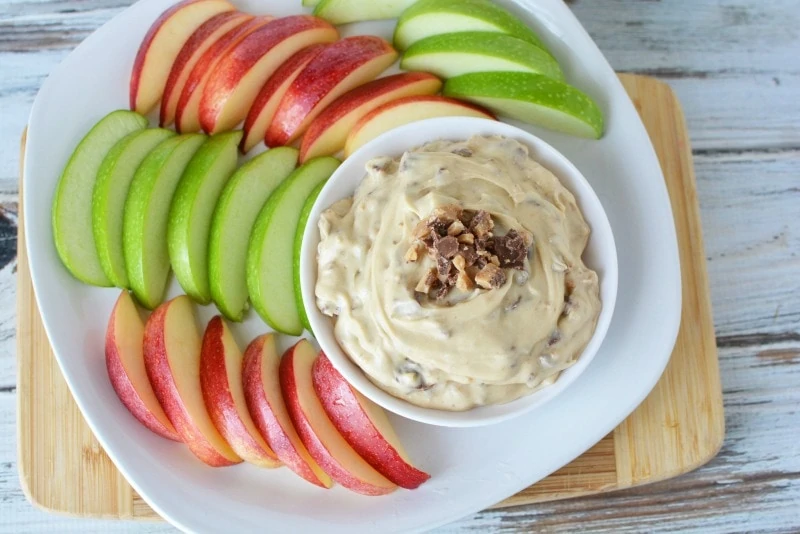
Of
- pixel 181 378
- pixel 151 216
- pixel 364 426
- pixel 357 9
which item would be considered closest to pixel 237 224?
pixel 151 216

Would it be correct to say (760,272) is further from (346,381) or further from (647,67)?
(346,381)

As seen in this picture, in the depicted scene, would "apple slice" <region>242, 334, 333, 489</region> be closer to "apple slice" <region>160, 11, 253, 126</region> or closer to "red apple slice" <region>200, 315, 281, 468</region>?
"red apple slice" <region>200, 315, 281, 468</region>

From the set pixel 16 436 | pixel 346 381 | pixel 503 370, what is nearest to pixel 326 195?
pixel 346 381

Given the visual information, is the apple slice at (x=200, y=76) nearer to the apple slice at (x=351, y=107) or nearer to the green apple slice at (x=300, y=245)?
the apple slice at (x=351, y=107)

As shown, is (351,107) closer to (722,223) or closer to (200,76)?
(200,76)

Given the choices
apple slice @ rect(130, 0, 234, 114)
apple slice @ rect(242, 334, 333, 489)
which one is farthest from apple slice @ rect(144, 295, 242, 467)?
apple slice @ rect(130, 0, 234, 114)
